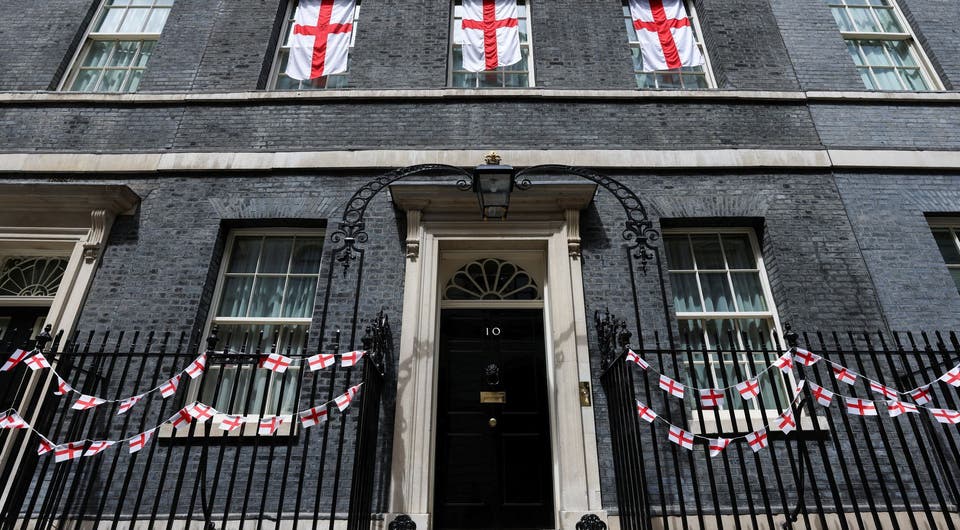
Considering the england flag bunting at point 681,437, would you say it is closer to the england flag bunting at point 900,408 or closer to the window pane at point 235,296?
the england flag bunting at point 900,408

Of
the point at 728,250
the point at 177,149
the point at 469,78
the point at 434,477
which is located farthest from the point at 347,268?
the point at 728,250

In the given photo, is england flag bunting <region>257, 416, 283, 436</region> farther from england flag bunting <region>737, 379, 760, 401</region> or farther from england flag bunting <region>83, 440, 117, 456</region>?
england flag bunting <region>737, 379, 760, 401</region>

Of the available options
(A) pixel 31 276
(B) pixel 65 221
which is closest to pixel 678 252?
(B) pixel 65 221

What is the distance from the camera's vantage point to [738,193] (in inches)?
256

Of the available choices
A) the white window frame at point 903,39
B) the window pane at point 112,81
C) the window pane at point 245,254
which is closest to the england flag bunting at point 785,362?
the white window frame at point 903,39

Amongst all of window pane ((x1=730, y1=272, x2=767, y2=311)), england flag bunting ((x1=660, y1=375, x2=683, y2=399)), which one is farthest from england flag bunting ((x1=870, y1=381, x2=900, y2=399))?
window pane ((x1=730, y1=272, x2=767, y2=311))

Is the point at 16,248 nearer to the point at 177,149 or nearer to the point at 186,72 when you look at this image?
the point at 177,149

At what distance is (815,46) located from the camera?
7758 mm

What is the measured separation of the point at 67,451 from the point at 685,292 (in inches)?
235

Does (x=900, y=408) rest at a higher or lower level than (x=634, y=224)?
lower

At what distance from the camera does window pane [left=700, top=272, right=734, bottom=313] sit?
611cm

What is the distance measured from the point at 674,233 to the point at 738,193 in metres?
0.89

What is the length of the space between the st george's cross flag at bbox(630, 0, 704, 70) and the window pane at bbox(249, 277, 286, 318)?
5.51 meters

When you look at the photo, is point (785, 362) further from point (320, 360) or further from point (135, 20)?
point (135, 20)
